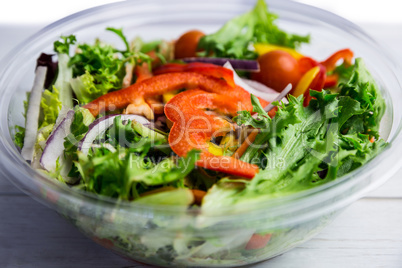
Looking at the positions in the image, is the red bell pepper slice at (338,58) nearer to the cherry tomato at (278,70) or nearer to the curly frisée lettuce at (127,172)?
the cherry tomato at (278,70)

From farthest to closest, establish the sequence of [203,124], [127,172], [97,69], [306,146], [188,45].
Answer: [188,45]
[97,69]
[203,124]
[306,146]
[127,172]

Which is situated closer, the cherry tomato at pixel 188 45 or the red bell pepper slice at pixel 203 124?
the red bell pepper slice at pixel 203 124

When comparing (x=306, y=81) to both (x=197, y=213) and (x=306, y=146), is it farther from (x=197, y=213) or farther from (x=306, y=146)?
(x=197, y=213)

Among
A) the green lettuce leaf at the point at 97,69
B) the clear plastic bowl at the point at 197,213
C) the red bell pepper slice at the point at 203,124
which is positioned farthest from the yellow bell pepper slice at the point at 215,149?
the green lettuce leaf at the point at 97,69

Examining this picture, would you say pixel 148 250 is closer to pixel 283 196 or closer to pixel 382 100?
pixel 283 196

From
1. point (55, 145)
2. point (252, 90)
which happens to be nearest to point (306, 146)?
point (252, 90)

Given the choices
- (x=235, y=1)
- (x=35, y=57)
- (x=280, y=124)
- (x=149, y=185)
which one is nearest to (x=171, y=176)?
(x=149, y=185)

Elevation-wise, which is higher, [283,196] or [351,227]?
[283,196]
